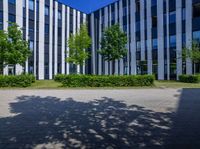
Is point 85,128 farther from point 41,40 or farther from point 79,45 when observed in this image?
point 41,40

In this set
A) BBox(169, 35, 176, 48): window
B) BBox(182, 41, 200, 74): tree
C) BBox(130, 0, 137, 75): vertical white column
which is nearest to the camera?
BBox(182, 41, 200, 74): tree

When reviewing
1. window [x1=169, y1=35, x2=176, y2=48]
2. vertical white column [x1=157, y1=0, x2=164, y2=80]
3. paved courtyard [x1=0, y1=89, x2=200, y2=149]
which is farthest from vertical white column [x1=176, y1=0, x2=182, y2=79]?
paved courtyard [x1=0, y1=89, x2=200, y2=149]

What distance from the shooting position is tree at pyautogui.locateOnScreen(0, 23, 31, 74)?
29250 millimetres

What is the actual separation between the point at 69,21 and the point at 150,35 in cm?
1616

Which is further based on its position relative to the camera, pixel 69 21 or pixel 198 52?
pixel 69 21

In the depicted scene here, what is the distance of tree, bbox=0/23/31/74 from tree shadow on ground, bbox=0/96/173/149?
18.4 m

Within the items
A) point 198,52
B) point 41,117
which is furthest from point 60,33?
point 41,117

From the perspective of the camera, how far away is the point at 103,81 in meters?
24.4

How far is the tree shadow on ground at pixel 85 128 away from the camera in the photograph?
6.81 metres

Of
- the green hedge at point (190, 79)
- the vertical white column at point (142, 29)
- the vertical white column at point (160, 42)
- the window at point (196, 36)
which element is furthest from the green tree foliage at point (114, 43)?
the vertical white column at point (142, 29)

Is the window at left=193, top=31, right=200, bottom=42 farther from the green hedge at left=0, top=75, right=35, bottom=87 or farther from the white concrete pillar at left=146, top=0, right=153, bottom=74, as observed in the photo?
the green hedge at left=0, top=75, right=35, bottom=87

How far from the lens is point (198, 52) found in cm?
3456

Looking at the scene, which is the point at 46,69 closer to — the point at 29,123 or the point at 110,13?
the point at 110,13

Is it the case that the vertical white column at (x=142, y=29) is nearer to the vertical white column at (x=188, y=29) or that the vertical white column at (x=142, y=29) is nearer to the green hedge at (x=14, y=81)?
the vertical white column at (x=188, y=29)
